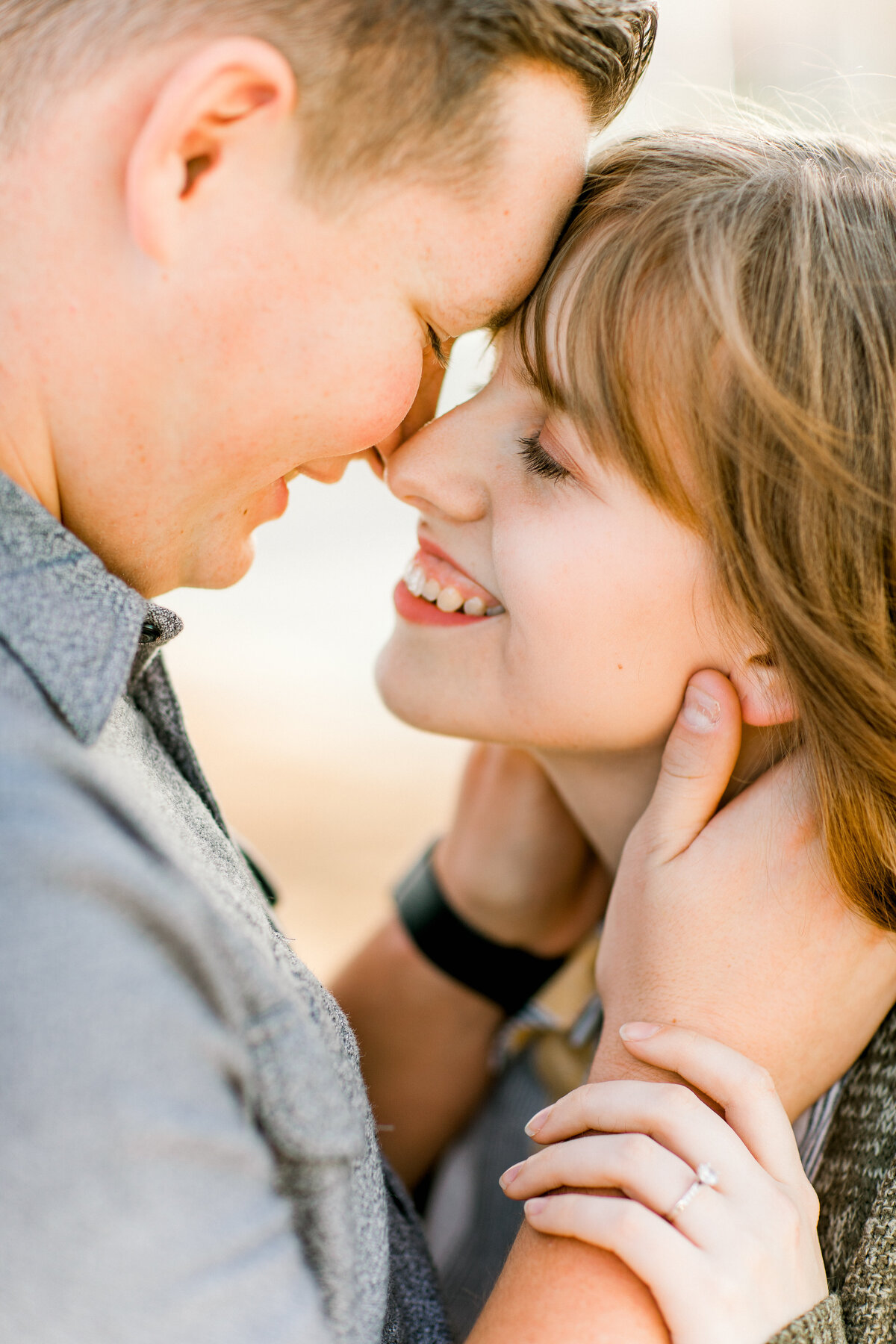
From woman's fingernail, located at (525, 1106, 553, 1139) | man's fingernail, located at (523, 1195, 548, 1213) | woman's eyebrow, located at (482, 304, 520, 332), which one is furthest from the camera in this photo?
woman's eyebrow, located at (482, 304, 520, 332)

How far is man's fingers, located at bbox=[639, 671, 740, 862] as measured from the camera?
149cm

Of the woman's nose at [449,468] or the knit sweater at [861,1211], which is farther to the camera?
the woman's nose at [449,468]

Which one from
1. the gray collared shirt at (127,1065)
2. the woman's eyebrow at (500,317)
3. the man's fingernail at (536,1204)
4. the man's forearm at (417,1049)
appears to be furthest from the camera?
the man's forearm at (417,1049)

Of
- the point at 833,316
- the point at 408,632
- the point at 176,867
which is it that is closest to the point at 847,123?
the point at 833,316

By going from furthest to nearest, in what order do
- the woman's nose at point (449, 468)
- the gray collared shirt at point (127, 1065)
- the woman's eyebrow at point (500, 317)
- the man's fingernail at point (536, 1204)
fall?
1. the woman's nose at point (449, 468)
2. the woman's eyebrow at point (500, 317)
3. the man's fingernail at point (536, 1204)
4. the gray collared shirt at point (127, 1065)

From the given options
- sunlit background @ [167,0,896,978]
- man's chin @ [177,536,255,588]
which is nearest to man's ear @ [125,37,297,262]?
man's chin @ [177,536,255,588]

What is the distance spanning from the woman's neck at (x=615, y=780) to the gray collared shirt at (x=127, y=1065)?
2.64 feet

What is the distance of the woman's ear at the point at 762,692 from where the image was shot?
4.85 ft

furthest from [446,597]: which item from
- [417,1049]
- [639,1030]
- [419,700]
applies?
[417,1049]

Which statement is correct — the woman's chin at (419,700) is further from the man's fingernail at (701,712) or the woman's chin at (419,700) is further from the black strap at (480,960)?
the black strap at (480,960)

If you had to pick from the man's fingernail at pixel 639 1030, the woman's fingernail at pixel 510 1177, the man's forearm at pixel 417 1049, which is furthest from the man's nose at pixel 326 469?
the man's forearm at pixel 417 1049

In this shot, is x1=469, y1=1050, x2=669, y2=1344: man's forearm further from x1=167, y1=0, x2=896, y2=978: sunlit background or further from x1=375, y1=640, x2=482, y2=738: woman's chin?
x1=167, y1=0, x2=896, y2=978: sunlit background

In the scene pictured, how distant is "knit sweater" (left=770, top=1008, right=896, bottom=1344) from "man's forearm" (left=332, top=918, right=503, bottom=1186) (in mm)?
856

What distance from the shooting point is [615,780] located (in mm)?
1781
